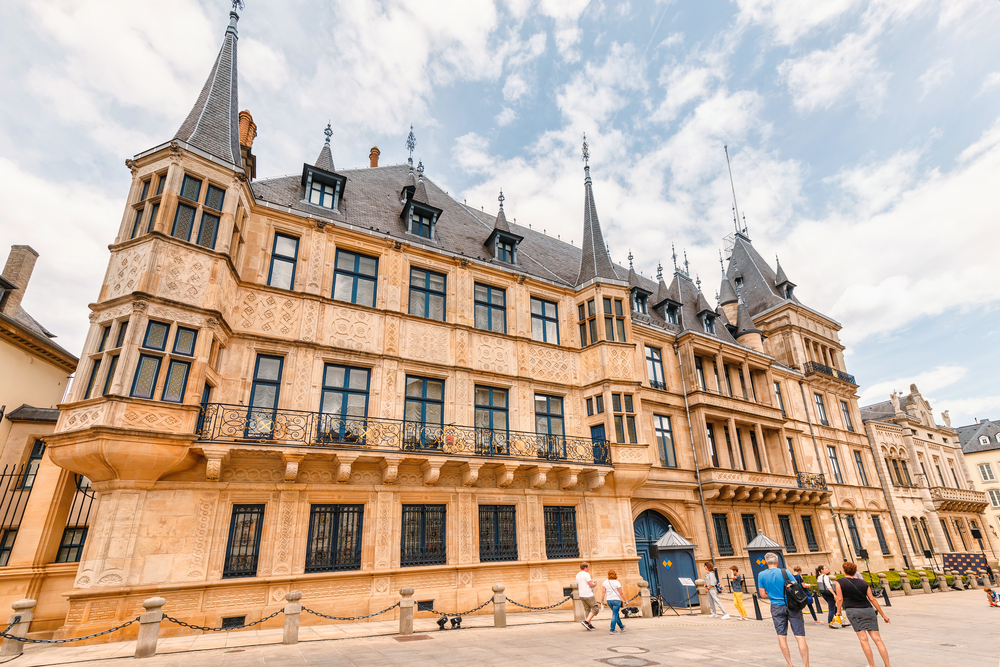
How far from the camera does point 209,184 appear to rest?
44.3 feet

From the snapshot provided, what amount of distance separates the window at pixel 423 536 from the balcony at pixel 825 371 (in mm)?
25936

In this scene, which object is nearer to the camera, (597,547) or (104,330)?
(104,330)

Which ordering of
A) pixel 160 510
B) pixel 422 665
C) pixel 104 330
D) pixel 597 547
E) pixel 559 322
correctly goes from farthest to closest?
1. pixel 559 322
2. pixel 597 547
3. pixel 104 330
4. pixel 160 510
5. pixel 422 665

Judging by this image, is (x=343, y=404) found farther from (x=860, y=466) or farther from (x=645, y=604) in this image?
(x=860, y=466)

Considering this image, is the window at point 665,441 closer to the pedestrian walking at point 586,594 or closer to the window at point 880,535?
the pedestrian walking at point 586,594

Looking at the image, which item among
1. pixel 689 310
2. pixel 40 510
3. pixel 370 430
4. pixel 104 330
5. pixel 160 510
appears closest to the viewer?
pixel 160 510

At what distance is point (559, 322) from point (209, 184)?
12.6 meters

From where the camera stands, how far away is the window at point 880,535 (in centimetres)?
2930

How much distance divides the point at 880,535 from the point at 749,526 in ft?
44.6

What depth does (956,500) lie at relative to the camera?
1398 inches

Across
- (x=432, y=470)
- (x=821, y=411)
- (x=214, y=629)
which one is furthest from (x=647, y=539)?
(x=821, y=411)

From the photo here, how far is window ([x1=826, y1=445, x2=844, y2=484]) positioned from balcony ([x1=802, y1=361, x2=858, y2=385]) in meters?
4.50

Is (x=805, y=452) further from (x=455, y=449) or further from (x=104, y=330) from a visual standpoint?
(x=104, y=330)

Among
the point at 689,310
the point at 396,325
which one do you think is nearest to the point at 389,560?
the point at 396,325
